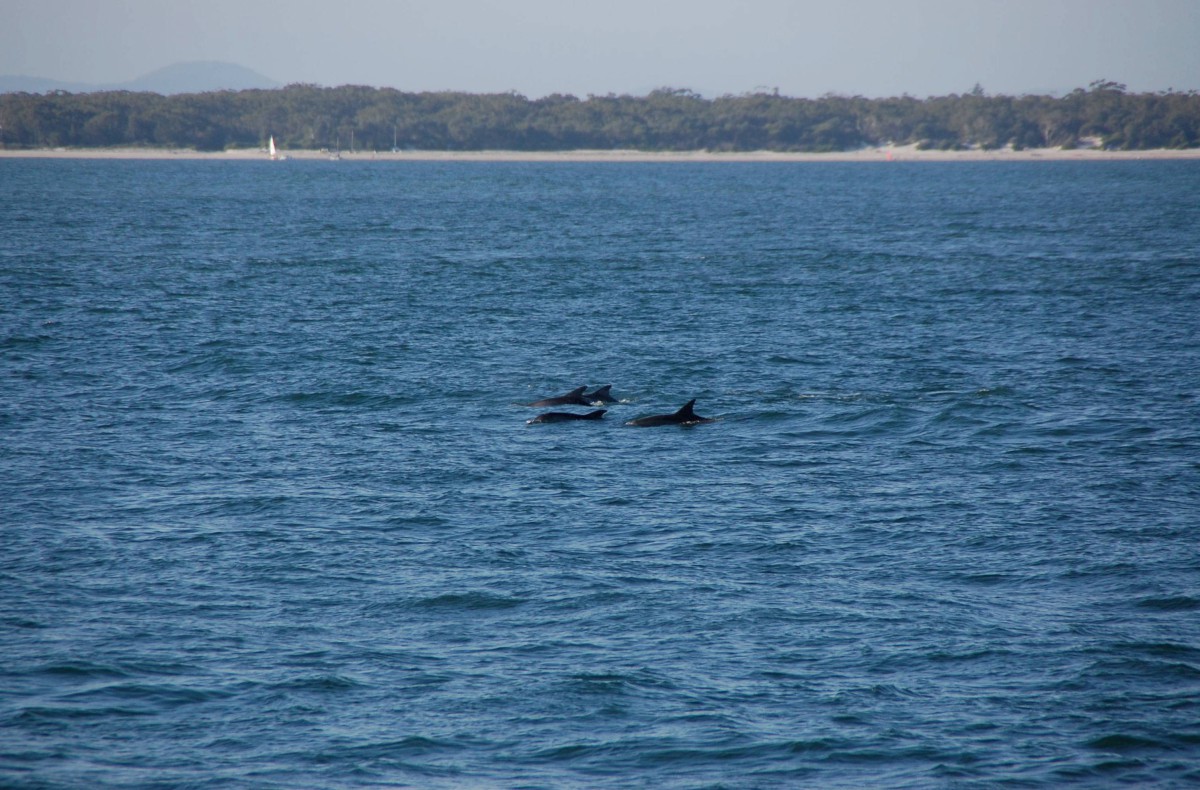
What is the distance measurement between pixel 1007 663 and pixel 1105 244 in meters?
61.2

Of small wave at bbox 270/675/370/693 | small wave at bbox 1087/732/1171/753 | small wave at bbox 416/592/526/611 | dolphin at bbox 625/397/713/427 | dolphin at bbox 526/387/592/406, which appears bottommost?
small wave at bbox 1087/732/1171/753

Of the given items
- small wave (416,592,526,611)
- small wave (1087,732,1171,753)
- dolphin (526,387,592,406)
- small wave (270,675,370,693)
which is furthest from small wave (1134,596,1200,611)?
dolphin (526,387,592,406)

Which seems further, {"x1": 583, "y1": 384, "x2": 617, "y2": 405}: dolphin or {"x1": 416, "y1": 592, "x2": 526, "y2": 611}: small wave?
{"x1": 583, "y1": 384, "x2": 617, "y2": 405}: dolphin

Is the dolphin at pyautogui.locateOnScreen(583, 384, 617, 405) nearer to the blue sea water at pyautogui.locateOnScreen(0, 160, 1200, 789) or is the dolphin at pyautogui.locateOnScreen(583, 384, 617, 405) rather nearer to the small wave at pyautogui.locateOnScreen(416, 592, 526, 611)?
the blue sea water at pyautogui.locateOnScreen(0, 160, 1200, 789)

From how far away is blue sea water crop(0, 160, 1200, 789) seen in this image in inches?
492

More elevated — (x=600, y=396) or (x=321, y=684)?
(x=600, y=396)

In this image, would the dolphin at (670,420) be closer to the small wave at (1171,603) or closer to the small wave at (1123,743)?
the small wave at (1171,603)

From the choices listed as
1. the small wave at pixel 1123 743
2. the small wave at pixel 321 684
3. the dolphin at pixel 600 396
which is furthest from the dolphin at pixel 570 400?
the small wave at pixel 1123 743

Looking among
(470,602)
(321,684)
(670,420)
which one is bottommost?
(321,684)

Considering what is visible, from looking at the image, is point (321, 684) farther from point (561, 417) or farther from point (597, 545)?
point (561, 417)

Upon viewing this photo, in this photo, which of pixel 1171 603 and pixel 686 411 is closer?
pixel 1171 603

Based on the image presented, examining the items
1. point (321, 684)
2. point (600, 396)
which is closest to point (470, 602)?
point (321, 684)

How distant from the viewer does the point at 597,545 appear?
59.2 ft

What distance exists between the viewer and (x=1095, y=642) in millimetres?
14828
